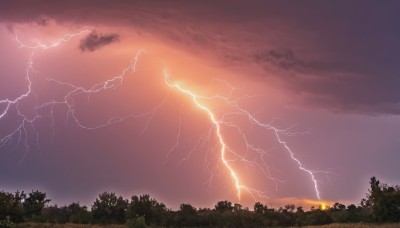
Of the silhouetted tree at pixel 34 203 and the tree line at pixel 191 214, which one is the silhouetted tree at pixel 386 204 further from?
the silhouetted tree at pixel 34 203

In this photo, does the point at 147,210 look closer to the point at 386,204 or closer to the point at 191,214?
the point at 191,214

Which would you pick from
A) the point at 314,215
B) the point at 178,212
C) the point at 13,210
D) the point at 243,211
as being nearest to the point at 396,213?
the point at 314,215

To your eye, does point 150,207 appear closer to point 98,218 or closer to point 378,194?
point 98,218

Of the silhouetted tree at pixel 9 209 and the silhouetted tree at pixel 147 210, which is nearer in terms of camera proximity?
the silhouetted tree at pixel 9 209

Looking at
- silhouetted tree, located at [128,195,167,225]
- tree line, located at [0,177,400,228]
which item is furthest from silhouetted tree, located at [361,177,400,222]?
silhouetted tree, located at [128,195,167,225]

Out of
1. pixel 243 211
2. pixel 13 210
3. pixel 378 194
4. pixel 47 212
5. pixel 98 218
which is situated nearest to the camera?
pixel 13 210

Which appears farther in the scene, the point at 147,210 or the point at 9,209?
the point at 147,210

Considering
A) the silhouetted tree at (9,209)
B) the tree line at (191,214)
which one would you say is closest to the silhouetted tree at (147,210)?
the tree line at (191,214)

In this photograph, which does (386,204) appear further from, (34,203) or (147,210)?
(34,203)

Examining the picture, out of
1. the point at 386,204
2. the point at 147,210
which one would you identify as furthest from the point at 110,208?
the point at 386,204

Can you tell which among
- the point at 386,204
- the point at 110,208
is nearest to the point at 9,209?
the point at 110,208

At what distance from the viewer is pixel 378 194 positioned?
53281mm

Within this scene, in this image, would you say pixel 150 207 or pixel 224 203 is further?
pixel 224 203

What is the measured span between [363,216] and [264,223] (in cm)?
1122
